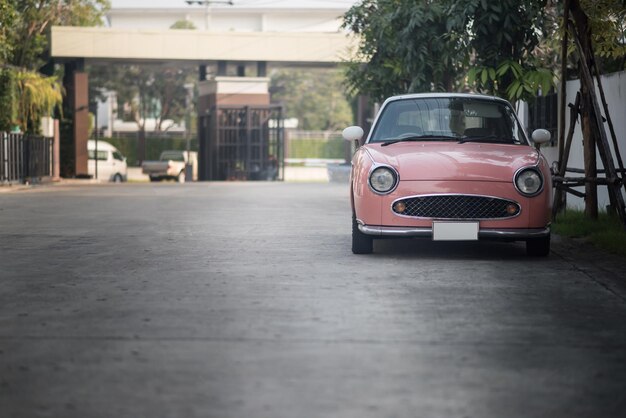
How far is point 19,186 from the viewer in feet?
110

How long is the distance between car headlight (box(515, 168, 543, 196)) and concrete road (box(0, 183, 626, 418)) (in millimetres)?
654

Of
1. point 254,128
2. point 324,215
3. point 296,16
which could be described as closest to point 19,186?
point 254,128

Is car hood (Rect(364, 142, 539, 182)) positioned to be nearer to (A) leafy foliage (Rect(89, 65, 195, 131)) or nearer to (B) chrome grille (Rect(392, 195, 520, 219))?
(B) chrome grille (Rect(392, 195, 520, 219))

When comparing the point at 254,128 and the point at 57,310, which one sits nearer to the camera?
the point at 57,310

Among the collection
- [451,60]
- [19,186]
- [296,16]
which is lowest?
[19,186]

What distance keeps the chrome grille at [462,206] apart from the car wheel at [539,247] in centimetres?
50

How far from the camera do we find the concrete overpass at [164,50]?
44.7 m

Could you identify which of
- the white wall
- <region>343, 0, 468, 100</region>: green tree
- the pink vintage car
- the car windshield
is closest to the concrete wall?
<region>343, 0, 468, 100</region>: green tree

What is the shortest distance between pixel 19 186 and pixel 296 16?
49625 mm

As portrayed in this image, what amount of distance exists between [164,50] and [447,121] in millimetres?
34290

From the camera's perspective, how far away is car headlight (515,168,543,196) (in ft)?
34.9

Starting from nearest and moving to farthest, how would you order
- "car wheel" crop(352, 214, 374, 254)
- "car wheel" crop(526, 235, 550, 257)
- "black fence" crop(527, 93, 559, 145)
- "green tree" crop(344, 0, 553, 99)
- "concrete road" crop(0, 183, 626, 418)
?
"concrete road" crop(0, 183, 626, 418), "car wheel" crop(526, 235, 550, 257), "car wheel" crop(352, 214, 374, 254), "green tree" crop(344, 0, 553, 99), "black fence" crop(527, 93, 559, 145)

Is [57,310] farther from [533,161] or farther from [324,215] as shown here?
[324,215]

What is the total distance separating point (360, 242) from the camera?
440 inches
